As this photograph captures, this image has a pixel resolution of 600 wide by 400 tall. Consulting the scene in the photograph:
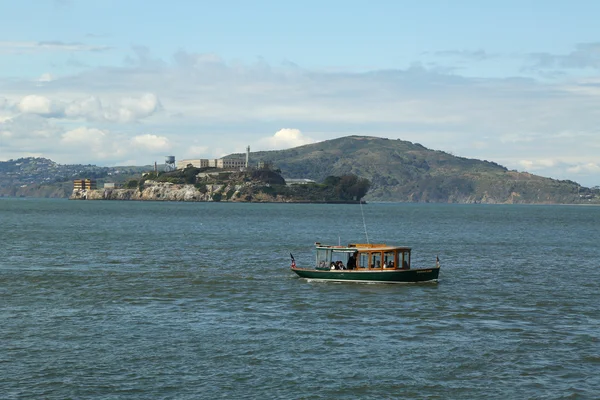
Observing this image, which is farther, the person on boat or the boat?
the person on boat

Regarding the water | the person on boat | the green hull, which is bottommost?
the water

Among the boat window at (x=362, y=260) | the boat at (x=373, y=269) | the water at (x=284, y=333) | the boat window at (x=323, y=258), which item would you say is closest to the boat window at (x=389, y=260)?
the boat at (x=373, y=269)

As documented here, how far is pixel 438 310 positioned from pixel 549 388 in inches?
664

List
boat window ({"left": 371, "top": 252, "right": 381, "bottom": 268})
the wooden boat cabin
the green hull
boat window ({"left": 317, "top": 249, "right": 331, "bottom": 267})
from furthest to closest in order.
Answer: boat window ({"left": 317, "top": 249, "right": 331, "bottom": 267})
boat window ({"left": 371, "top": 252, "right": 381, "bottom": 268})
the wooden boat cabin
the green hull

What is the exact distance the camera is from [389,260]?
60.2 meters

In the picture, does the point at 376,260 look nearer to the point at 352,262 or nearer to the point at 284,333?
the point at 352,262

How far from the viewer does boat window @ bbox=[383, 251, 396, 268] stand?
195 ft

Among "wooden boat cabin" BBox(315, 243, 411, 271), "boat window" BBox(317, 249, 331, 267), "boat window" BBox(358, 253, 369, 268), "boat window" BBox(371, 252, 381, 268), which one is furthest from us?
"boat window" BBox(317, 249, 331, 267)

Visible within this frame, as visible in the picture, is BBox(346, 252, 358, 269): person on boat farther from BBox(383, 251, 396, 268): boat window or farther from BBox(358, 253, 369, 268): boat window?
BBox(383, 251, 396, 268): boat window

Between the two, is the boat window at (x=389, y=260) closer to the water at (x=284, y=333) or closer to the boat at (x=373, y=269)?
the boat at (x=373, y=269)

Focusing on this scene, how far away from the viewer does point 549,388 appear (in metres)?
30.2

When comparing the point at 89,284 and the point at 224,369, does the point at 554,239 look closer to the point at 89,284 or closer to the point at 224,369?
the point at 89,284

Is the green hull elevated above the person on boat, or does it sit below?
below

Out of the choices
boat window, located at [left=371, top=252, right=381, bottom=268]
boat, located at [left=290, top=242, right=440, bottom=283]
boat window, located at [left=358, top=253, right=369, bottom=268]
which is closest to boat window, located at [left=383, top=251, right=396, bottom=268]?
boat, located at [left=290, top=242, right=440, bottom=283]
